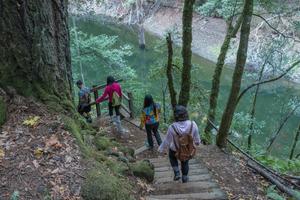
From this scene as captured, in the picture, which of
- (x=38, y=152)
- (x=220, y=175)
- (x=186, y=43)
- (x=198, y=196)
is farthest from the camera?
(x=186, y=43)

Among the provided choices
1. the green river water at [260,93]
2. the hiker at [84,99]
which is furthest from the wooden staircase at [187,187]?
the green river water at [260,93]

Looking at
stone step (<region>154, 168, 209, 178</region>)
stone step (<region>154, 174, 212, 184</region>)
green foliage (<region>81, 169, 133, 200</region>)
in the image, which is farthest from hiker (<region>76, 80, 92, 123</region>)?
green foliage (<region>81, 169, 133, 200</region>)

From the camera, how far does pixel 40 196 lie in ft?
12.8

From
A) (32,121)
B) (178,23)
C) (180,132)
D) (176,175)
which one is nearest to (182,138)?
(180,132)

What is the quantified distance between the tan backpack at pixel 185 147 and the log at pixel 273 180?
85.4 inches

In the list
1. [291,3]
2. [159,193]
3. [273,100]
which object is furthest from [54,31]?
[291,3]

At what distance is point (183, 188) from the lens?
19.9ft

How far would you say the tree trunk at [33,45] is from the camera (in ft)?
16.0

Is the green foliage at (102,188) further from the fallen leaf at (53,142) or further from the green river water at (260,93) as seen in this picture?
the green river water at (260,93)

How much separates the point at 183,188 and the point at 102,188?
82.7 inches

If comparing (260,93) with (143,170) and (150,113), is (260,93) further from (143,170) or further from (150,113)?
(143,170)

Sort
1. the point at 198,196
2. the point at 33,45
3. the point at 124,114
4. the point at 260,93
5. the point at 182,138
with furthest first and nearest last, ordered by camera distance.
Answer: the point at 260,93
the point at 124,114
the point at 182,138
the point at 198,196
the point at 33,45

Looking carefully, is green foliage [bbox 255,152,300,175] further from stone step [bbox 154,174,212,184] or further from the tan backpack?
the tan backpack

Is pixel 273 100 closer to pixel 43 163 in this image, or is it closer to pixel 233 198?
pixel 233 198
